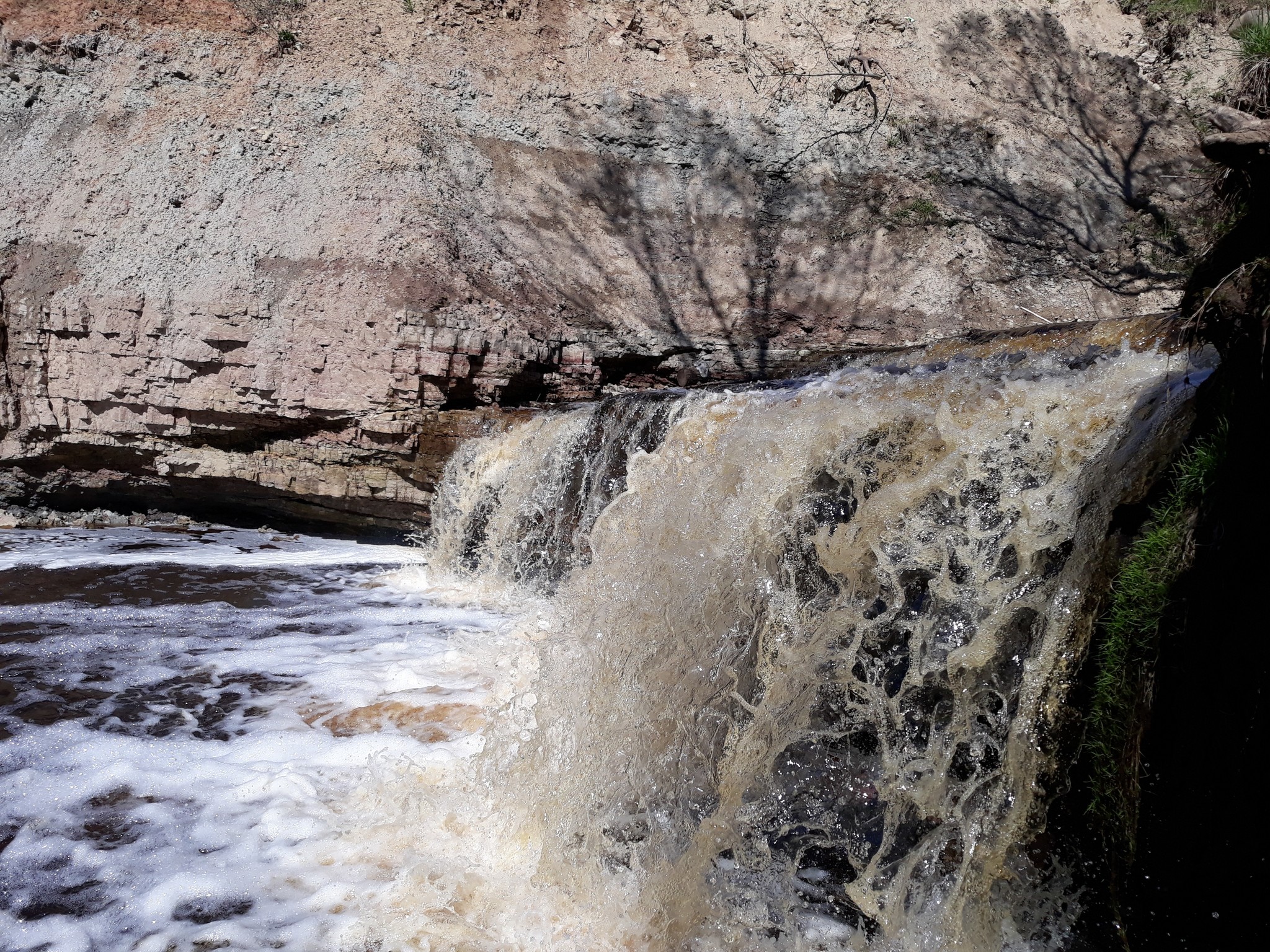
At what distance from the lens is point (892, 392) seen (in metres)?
3.26

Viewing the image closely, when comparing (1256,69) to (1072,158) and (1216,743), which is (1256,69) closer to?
(1216,743)

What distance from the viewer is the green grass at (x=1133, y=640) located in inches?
73.8

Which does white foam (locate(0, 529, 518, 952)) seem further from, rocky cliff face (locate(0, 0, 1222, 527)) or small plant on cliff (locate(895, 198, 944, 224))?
small plant on cliff (locate(895, 198, 944, 224))

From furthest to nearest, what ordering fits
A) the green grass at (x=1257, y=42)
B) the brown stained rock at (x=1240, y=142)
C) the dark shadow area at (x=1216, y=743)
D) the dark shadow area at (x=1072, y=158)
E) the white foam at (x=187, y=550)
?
the dark shadow area at (x=1072, y=158)
the white foam at (x=187, y=550)
the green grass at (x=1257, y=42)
the brown stained rock at (x=1240, y=142)
the dark shadow area at (x=1216, y=743)

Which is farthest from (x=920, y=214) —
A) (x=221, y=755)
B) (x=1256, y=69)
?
(x=221, y=755)

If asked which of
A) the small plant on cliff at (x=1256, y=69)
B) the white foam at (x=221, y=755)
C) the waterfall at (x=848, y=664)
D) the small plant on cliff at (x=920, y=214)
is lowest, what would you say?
the white foam at (x=221, y=755)

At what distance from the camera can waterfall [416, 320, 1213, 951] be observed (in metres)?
2.15

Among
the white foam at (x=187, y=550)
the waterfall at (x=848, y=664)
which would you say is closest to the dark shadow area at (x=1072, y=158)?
Result: the waterfall at (x=848, y=664)

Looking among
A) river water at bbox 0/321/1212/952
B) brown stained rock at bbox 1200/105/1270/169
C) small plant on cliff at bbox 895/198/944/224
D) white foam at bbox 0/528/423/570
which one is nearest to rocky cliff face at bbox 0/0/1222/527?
small plant on cliff at bbox 895/198/944/224

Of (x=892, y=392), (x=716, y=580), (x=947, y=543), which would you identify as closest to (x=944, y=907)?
(x=947, y=543)

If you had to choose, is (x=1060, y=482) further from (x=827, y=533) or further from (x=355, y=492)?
(x=355, y=492)

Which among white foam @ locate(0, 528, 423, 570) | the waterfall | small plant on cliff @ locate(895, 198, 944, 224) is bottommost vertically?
white foam @ locate(0, 528, 423, 570)

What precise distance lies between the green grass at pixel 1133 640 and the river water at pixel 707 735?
0.11m

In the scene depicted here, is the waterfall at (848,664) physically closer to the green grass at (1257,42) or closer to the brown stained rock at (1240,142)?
the brown stained rock at (1240,142)
